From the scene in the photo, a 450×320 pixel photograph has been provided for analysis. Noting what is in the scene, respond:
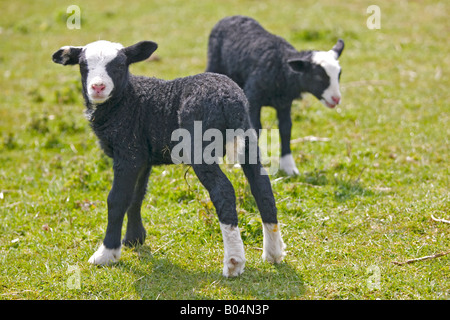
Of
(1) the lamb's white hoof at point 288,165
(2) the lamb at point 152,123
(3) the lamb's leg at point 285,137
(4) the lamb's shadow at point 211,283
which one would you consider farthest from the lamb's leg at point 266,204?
(3) the lamb's leg at point 285,137

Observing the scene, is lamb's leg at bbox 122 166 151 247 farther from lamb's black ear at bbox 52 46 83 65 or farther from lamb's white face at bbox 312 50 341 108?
lamb's white face at bbox 312 50 341 108

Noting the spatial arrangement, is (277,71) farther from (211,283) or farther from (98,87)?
(211,283)

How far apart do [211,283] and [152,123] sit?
5.40ft

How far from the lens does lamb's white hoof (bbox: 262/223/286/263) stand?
5531 millimetres

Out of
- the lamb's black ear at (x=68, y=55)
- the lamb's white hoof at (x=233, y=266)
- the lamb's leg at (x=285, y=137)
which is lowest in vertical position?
the lamb's white hoof at (x=233, y=266)

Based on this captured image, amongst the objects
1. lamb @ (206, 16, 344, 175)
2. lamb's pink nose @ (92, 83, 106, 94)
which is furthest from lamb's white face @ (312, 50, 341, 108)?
lamb's pink nose @ (92, 83, 106, 94)

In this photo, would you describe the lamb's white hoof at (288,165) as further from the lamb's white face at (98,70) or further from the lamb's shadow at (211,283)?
the lamb's white face at (98,70)

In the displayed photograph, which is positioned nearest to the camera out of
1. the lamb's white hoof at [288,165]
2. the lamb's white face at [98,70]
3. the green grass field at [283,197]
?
the green grass field at [283,197]

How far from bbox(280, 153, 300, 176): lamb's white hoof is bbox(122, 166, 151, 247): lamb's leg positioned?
241 centimetres

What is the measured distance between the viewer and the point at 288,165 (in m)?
7.97

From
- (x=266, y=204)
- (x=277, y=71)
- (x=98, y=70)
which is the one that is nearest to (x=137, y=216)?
(x=266, y=204)

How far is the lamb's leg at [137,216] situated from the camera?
612cm

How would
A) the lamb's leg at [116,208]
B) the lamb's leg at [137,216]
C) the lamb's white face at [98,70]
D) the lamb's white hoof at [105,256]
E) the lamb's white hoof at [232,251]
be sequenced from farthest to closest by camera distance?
the lamb's leg at [137,216]
the lamb's white hoof at [105,256]
the lamb's leg at [116,208]
the lamb's white face at [98,70]
the lamb's white hoof at [232,251]

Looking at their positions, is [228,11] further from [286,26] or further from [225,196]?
[225,196]
